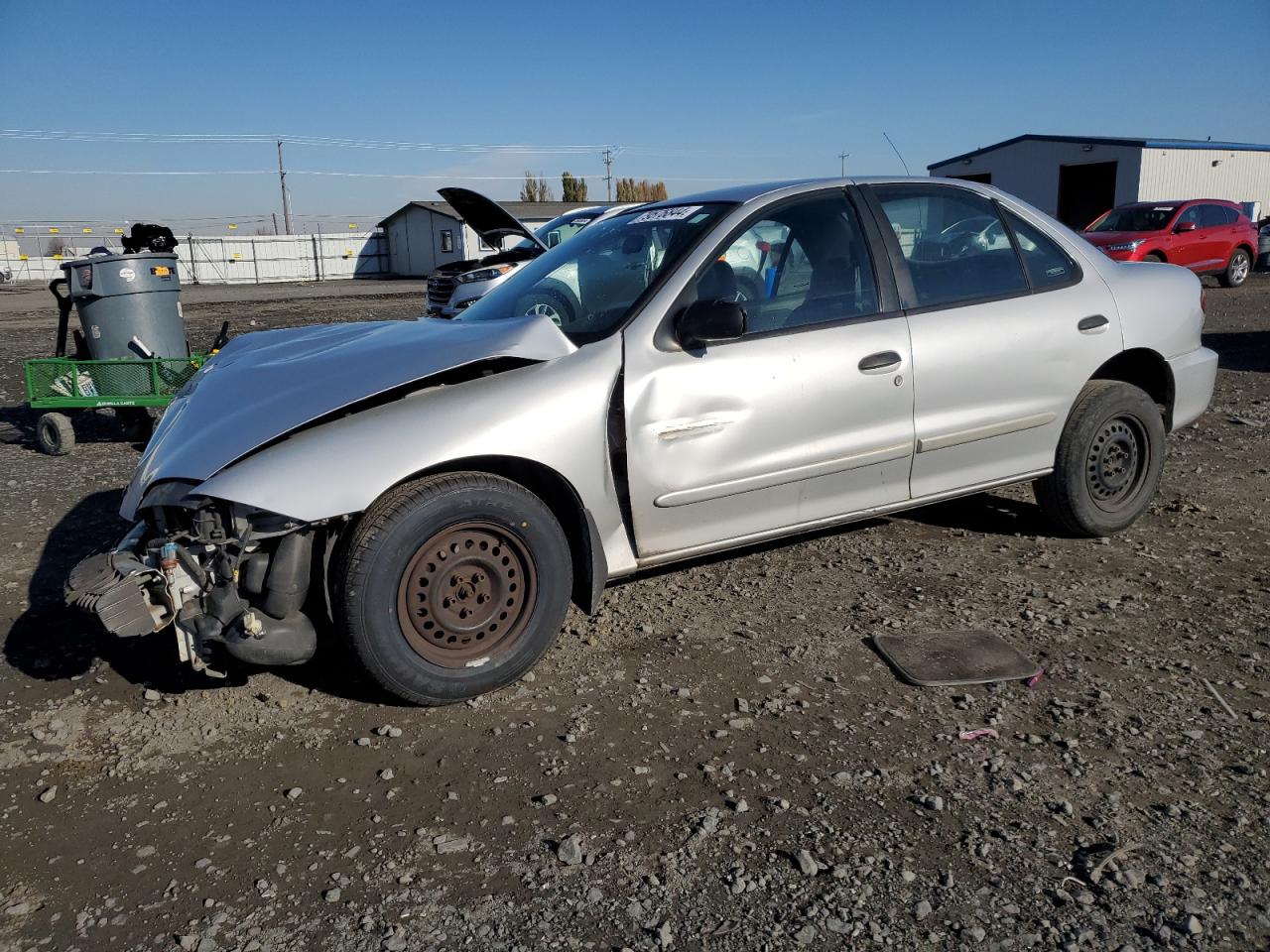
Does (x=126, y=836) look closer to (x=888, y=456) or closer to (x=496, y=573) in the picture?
(x=496, y=573)

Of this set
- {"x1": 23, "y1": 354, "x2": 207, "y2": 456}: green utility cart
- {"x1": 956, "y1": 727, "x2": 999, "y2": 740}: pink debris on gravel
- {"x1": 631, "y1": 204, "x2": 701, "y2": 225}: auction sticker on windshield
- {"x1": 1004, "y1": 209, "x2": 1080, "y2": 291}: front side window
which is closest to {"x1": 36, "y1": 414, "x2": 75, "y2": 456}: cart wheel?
{"x1": 23, "y1": 354, "x2": 207, "y2": 456}: green utility cart

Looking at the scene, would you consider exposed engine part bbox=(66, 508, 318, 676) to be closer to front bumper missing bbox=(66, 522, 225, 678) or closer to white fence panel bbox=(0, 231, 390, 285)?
front bumper missing bbox=(66, 522, 225, 678)

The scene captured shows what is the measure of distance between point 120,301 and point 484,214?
3099mm

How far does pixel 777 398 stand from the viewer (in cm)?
390

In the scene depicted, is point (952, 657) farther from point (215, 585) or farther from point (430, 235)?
point (430, 235)

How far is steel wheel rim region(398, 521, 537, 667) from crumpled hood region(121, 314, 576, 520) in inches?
22.7

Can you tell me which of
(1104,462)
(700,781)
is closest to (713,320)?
(700,781)

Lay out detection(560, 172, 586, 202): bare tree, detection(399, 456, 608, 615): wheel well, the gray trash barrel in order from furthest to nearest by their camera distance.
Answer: detection(560, 172, 586, 202): bare tree
the gray trash barrel
detection(399, 456, 608, 615): wheel well

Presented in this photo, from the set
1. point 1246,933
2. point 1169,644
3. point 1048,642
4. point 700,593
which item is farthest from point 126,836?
point 1169,644

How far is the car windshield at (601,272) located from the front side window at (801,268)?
207 millimetres

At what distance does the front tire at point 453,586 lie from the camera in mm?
3244

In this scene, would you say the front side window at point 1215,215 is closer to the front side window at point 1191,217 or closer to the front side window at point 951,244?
the front side window at point 1191,217

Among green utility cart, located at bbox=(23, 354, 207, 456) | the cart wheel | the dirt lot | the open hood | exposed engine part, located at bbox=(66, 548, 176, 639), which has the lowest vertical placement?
the dirt lot

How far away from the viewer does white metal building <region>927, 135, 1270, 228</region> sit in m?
33.5
